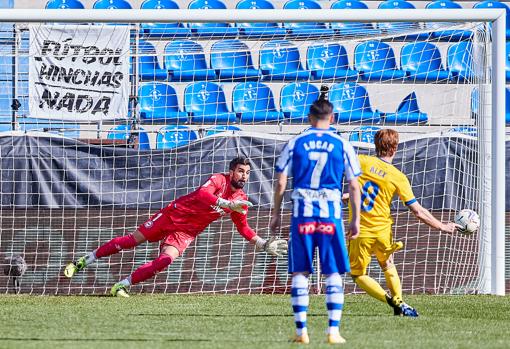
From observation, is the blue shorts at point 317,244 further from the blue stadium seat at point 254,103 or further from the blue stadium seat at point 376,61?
the blue stadium seat at point 376,61

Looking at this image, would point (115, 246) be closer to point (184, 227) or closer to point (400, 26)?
point (184, 227)

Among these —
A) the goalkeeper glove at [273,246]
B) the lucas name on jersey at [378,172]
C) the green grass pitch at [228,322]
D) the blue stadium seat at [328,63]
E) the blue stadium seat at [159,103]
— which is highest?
the blue stadium seat at [328,63]

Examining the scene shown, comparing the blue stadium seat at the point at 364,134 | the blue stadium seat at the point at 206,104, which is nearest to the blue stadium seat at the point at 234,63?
the blue stadium seat at the point at 206,104

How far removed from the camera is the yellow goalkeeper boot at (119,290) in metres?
11.6

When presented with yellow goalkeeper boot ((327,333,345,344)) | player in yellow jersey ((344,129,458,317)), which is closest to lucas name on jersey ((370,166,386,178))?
player in yellow jersey ((344,129,458,317))

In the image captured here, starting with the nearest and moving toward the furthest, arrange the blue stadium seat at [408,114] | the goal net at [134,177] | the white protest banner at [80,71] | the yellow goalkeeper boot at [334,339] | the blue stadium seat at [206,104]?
1. the yellow goalkeeper boot at [334,339]
2. the goal net at [134,177]
3. the white protest banner at [80,71]
4. the blue stadium seat at [408,114]
5. the blue stadium seat at [206,104]

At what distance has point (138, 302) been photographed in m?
10.8

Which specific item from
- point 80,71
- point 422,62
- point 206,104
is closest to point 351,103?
point 422,62

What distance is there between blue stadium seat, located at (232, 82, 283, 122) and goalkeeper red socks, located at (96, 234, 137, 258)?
4418mm

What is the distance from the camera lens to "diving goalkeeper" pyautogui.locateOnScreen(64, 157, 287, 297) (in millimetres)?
11391

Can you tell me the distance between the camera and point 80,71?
512 inches

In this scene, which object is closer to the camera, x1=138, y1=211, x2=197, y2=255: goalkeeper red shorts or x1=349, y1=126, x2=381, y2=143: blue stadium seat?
x1=138, y1=211, x2=197, y2=255: goalkeeper red shorts

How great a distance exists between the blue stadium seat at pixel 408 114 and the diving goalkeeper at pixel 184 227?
14.4 feet

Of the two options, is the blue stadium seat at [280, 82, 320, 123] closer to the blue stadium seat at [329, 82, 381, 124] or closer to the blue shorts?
the blue stadium seat at [329, 82, 381, 124]
